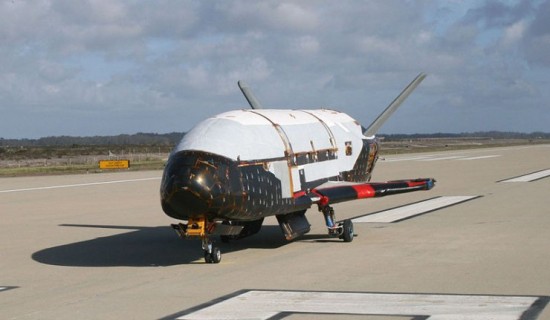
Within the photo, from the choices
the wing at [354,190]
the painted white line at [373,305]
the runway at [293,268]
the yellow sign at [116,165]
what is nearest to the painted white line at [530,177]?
the runway at [293,268]

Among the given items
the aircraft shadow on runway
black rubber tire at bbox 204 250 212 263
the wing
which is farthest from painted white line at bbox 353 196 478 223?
black rubber tire at bbox 204 250 212 263

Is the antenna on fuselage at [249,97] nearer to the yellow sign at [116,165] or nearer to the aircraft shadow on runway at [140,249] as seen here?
the aircraft shadow on runway at [140,249]

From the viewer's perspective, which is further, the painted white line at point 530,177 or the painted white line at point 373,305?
the painted white line at point 530,177

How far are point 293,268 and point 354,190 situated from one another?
464cm

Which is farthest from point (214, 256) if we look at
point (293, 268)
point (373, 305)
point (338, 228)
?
point (373, 305)

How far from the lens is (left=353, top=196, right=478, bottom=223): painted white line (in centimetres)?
2773

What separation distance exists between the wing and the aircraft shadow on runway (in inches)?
66.6

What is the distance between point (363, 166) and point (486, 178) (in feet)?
88.0

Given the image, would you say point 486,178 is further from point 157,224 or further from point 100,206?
point 157,224

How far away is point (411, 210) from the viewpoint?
30.6m

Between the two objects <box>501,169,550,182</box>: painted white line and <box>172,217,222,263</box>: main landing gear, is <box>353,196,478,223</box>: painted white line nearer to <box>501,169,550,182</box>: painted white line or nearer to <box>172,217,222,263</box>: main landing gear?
<box>172,217,222,263</box>: main landing gear

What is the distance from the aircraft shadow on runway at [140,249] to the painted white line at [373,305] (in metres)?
5.16

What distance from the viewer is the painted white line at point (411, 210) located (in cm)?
2773

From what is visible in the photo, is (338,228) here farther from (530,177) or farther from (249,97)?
(530,177)
